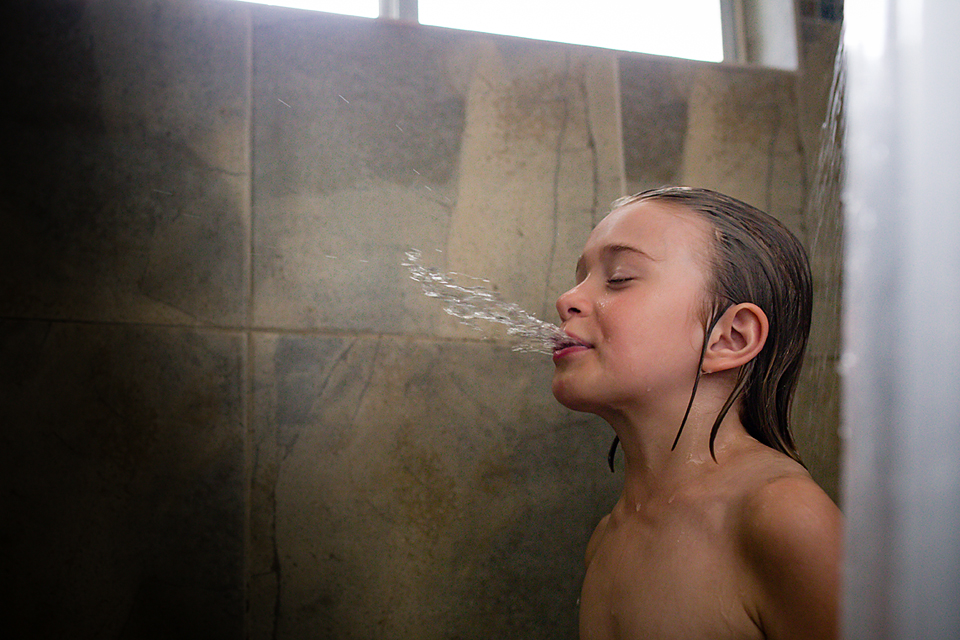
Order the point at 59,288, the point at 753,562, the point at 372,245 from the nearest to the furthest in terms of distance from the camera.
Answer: the point at 753,562, the point at 59,288, the point at 372,245

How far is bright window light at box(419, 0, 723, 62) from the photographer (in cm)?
152

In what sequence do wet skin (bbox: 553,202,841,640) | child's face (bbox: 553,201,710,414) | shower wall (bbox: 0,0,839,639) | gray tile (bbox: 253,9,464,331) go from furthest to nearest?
gray tile (bbox: 253,9,464,331)
shower wall (bbox: 0,0,839,639)
child's face (bbox: 553,201,710,414)
wet skin (bbox: 553,202,841,640)

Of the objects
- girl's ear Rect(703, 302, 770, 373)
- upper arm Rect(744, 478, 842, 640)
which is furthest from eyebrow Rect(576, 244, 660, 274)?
upper arm Rect(744, 478, 842, 640)

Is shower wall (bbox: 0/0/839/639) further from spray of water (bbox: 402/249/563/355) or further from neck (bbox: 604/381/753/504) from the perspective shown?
neck (bbox: 604/381/753/504)

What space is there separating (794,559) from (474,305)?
29.7 inches

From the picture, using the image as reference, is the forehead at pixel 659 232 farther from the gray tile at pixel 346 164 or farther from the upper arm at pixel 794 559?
the gray tile at pixel 346 164

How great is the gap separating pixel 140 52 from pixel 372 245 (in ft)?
1.59

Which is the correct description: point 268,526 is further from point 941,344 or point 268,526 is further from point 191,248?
point 941,344

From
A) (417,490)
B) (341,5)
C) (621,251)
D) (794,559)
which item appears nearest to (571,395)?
(621,251)

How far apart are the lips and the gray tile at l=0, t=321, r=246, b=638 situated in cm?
55

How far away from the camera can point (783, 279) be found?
0.98 m

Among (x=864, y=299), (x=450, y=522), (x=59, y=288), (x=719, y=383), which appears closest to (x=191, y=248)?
(x=59, y=288)

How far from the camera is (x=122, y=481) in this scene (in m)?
1.18

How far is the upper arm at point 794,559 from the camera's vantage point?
26.9 inches
